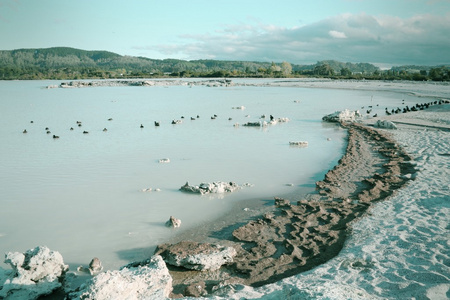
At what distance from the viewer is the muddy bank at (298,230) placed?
5.52 metres

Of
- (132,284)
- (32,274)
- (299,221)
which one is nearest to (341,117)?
(299,221)

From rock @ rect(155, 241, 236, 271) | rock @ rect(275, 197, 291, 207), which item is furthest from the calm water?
rock @ rect(155, 241, 236, 271)

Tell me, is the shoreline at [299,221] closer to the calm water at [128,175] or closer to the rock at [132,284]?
the rock at [132,284]

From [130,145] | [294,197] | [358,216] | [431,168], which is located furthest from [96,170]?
[431,168]

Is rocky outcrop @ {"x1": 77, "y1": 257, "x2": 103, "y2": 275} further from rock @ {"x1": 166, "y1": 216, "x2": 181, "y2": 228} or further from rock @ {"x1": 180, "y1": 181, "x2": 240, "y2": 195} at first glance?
rock @ {"x1": 180, "y1": 181, "x2": 240, "y2": 195}

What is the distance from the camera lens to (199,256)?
5680 mm

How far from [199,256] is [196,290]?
2.29 feet

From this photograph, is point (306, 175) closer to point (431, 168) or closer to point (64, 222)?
point (431, 168)

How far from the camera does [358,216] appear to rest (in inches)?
290

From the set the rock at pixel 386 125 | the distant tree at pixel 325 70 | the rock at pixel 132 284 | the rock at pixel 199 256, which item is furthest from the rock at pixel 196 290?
the distant tree at pixel 325 70

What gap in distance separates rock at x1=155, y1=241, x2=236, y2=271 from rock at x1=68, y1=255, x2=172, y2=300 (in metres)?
0.68

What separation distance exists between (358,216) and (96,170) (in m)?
8.92

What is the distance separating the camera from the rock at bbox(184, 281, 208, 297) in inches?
195

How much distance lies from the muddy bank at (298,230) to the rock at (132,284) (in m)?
0.55
